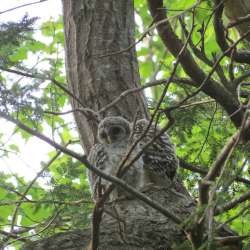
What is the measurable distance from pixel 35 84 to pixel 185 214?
43.6 inches

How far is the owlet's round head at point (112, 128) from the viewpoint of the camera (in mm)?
3914

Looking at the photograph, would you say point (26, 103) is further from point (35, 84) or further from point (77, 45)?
point (77, 45)

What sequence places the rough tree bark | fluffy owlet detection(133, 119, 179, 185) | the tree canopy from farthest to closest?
fluffy owlet detection(133, 119, 179, 185) < the rough tree bark < the tree canopy

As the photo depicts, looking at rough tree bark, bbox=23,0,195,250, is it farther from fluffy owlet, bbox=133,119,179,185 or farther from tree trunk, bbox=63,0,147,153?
fluffy owlet, bbox=133,119,179,185

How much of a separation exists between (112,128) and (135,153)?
25 cm

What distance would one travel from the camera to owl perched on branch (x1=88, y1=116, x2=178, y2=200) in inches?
149

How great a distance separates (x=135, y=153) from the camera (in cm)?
398

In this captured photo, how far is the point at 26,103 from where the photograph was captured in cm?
243

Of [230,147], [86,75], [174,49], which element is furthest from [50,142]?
[86,75]

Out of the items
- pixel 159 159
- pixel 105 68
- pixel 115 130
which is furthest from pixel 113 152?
pixel 105 68

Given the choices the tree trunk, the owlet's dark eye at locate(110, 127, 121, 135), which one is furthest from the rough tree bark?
the owlet's dark eye at locate(110, 127, 121, 135)

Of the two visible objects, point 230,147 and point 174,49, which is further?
point 174,49

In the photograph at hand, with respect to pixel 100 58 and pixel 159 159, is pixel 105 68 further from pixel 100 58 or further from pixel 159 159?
pixel 159 159

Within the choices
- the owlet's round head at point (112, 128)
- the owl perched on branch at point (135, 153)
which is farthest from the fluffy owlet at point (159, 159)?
the owlet's round head at point (112, 128)
